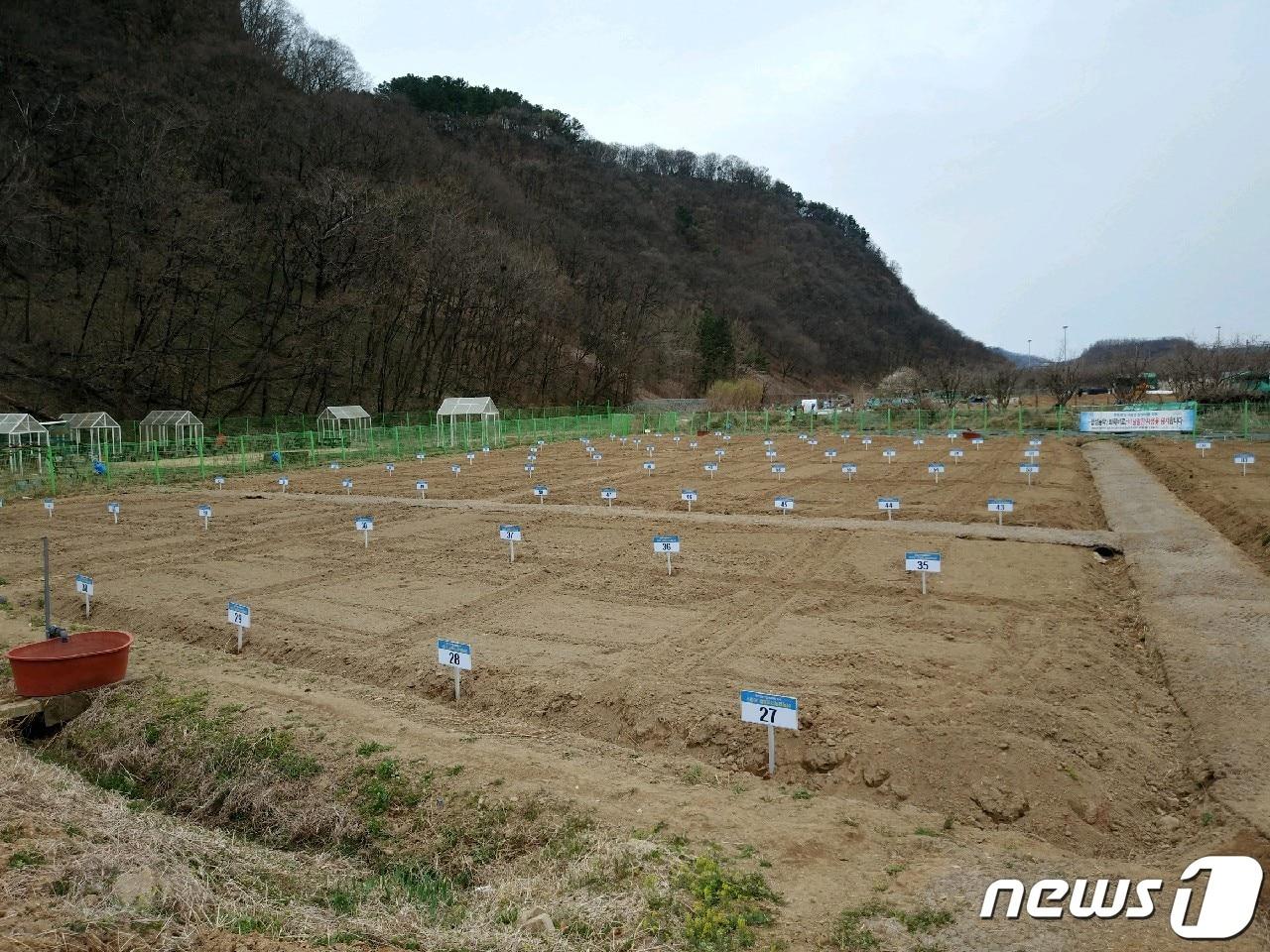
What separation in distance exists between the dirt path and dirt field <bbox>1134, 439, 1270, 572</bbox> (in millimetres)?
351

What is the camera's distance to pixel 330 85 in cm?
6700

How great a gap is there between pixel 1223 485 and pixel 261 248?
54.9 meters

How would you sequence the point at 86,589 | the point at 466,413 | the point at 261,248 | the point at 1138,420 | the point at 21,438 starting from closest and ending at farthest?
the point at 86,589, the point at 21,438, the point at 1138,420, the point at 466,413, the point at 261,248

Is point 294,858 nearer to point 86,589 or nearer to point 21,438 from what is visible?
point 86,589

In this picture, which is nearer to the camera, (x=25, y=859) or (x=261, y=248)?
(x=25, y=859)

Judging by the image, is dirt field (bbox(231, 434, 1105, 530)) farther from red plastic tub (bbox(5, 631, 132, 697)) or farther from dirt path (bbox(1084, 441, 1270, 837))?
red plastic tub (bbox(5, 631, 132, 697))

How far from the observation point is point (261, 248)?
173 ft

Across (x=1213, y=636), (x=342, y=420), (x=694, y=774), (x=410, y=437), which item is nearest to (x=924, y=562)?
(x=1213, y=636)

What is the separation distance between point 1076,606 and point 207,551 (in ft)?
48.2

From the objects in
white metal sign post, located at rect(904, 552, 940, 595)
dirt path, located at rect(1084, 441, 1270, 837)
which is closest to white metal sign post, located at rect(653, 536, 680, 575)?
white metal sign post, located at rect(904, 552, 940, 595)

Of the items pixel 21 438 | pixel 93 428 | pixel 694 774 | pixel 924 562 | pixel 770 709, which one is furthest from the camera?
pixel 93 428

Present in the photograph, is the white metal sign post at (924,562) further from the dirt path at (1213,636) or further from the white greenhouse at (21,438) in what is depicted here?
the white greenhouse at (21,438)

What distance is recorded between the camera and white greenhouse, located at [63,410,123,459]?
3375 centimetres

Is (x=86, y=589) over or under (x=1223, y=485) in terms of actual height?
under
